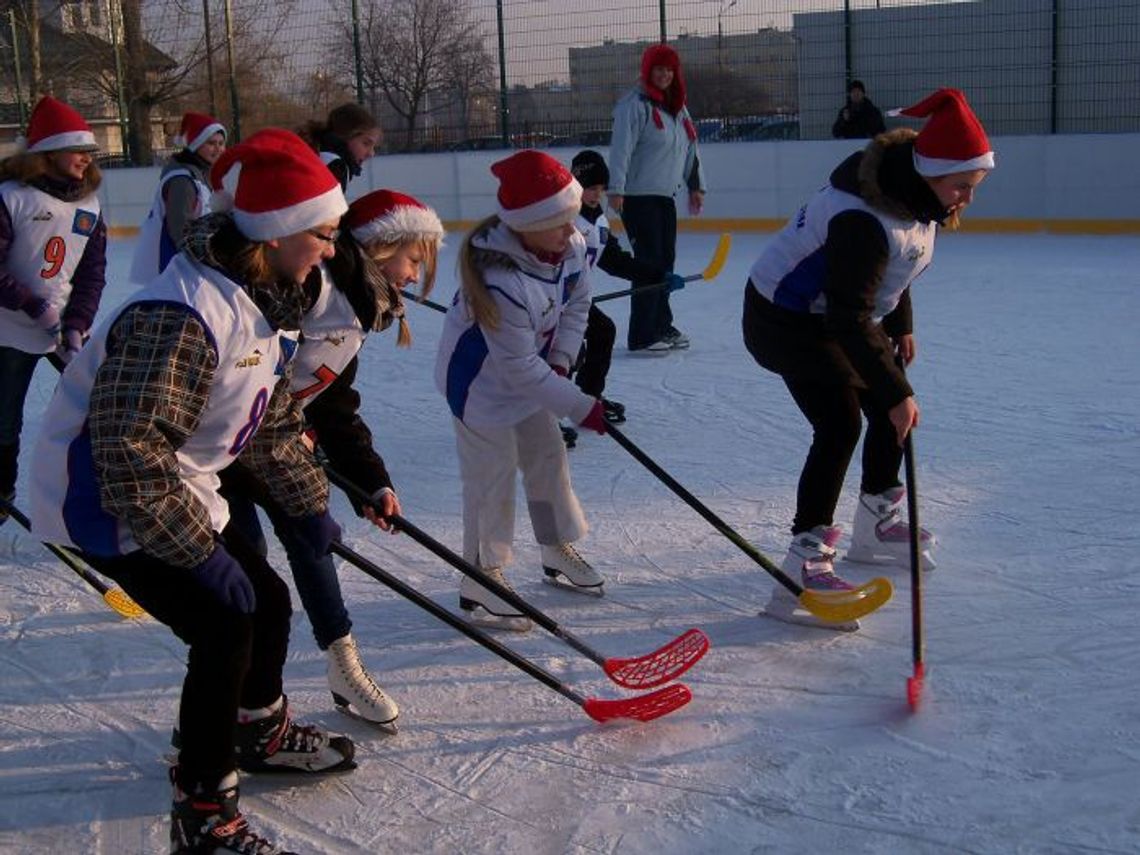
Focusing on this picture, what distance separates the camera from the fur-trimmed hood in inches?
126

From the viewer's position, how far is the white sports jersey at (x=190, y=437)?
2.09 metres

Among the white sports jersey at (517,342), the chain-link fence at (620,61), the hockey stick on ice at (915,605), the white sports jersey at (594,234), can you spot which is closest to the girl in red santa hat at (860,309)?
the hockey stick on ice at (915,605)

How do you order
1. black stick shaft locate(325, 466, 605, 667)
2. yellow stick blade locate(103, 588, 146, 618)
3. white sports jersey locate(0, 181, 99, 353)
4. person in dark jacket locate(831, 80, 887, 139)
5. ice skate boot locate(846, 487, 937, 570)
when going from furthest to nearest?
person in dark jacket locate(831, 80, 887, 139)
white sports jersey locate(0, 181, 99, 353)
ice skate boot locate(846, 487, 937, 570)
yellow stick blade locate(103, 588, 146, 618)
black stick shaft locate(325, 466, 605, 667)

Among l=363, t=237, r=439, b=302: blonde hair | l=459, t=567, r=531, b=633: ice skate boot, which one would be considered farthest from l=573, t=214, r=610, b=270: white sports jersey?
l=363, t=237, r=439, b=302: blonde hair

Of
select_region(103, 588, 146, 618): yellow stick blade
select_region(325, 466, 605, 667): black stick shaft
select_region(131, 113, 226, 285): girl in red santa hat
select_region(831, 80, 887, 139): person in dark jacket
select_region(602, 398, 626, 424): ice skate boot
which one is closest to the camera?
select_region(325, 466, 605, 667): black stick shaft

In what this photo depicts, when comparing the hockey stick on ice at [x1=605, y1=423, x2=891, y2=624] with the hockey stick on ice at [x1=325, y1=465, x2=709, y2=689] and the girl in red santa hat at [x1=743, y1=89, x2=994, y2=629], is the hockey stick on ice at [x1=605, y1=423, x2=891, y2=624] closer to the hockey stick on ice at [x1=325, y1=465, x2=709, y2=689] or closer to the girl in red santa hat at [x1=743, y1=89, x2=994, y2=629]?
the girl in red santa hat at [x1=743, y1=89, x2=994, y2=629]

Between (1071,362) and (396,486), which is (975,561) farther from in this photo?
(1071,362)

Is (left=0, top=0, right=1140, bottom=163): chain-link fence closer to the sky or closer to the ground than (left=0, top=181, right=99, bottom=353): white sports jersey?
closer to the sky

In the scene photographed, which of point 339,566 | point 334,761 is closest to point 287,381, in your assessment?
point 334,761

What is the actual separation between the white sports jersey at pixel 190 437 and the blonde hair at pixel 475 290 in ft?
3.42

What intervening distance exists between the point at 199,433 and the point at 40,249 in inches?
87.9

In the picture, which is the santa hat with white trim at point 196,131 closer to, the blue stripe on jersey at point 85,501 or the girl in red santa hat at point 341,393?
the girl in red santa hat at point 341,393

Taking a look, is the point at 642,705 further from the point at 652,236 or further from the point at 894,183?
the point at 652,236

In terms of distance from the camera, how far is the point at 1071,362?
619cm
